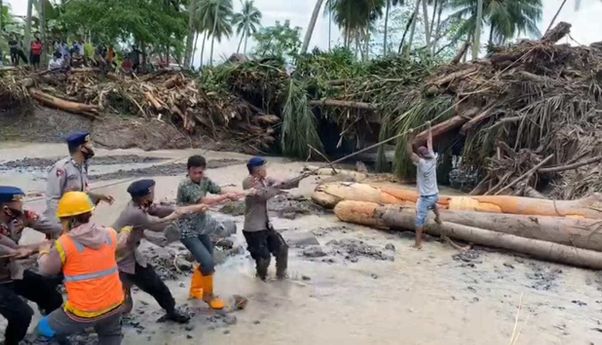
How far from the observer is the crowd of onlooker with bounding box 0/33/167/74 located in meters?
20.8

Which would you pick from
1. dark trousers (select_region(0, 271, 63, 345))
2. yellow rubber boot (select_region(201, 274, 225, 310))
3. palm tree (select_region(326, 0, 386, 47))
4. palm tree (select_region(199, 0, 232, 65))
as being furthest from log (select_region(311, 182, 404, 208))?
palm tree (select_region(199, 0, 232, 65))

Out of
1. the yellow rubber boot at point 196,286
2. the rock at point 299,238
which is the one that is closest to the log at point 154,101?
the rock at point 299,238

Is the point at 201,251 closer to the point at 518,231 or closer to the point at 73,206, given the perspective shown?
the point at 73,206

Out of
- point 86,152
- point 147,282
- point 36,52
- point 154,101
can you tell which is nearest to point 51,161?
point 154,101

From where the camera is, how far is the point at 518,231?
8.62m

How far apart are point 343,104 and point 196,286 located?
12.4 m

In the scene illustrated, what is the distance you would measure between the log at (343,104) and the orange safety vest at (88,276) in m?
13.4

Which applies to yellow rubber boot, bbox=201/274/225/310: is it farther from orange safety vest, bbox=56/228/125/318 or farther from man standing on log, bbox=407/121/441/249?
man standing on log, bbox=407/121/441/249

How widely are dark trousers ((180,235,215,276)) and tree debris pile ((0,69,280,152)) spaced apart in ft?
47.2

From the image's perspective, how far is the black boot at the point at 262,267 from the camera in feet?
21.2

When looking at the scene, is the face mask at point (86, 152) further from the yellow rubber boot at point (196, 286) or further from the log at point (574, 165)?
the log at point (574, 165)

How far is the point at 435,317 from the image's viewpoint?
5969 millimetres

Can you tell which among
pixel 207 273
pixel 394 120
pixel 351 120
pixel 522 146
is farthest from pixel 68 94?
pixel 207 273

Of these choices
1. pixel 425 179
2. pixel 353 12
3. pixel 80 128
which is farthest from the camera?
pixel 353 12
